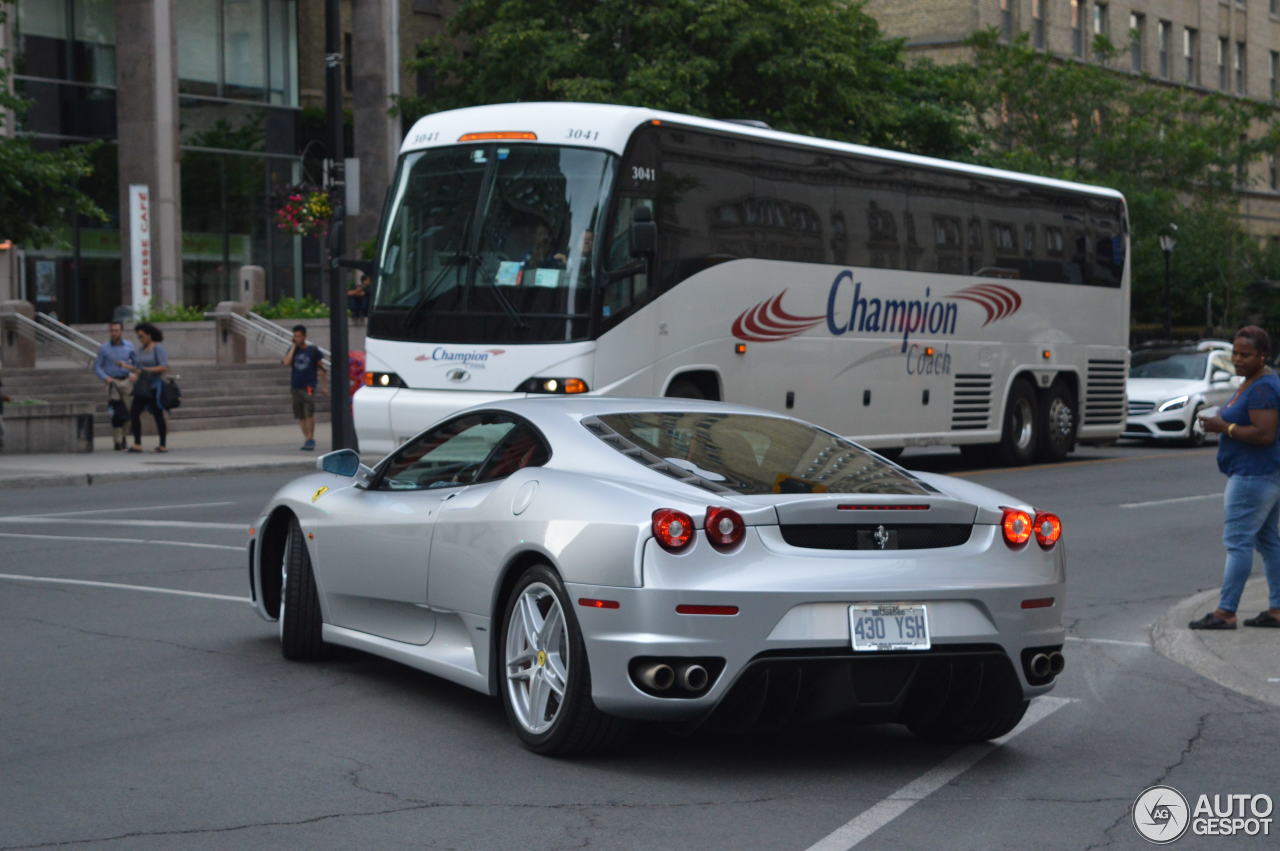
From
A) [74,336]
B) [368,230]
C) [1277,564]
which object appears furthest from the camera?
[368,230]

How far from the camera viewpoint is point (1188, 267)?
50969 mm

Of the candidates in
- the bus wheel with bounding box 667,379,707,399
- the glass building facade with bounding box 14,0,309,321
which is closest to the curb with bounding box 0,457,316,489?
the bus wheel with bounding box 667,379,707,399

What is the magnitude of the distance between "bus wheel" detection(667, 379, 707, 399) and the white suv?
42.5 ft

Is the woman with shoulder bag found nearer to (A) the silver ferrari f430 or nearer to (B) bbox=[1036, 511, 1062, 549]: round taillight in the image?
(A) the silver ferrari f430

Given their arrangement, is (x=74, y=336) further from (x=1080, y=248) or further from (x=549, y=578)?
(x=549, y=578)

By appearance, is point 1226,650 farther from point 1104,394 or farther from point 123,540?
point 1104,394

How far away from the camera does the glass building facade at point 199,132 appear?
45.5 m

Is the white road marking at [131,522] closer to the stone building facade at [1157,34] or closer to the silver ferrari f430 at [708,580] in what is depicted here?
the silver ferrari f430 at [708,580]

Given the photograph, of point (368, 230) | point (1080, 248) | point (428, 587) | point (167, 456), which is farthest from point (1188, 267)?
point (428, 587)

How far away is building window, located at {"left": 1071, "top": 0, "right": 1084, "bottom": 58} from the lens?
6316cm

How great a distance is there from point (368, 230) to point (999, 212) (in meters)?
28.3

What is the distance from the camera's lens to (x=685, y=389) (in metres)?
18.9

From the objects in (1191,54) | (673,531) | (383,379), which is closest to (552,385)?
(383,379)

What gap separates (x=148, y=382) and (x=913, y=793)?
21229 mm
